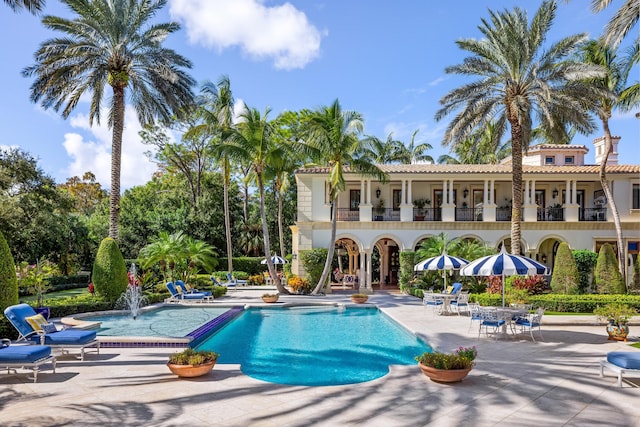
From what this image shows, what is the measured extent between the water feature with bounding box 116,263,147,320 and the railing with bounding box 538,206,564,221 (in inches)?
938

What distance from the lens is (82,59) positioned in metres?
19.4

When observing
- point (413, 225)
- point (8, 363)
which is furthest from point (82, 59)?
point (413, 225)

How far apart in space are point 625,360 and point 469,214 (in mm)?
20415

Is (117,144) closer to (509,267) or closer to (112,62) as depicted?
(112,62)

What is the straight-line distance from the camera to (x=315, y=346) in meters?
11.9

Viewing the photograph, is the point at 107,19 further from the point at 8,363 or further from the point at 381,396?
the point at 381,396

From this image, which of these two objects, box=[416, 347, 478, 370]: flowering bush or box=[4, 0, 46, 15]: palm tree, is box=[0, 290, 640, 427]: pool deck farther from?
box=[4, 0, 46, 15]: palm tree

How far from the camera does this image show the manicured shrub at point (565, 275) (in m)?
18.2

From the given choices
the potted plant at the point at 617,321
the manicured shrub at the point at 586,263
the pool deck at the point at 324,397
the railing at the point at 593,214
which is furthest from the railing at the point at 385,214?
the pool deck at the point at 324,397

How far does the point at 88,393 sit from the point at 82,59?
17.4 metres

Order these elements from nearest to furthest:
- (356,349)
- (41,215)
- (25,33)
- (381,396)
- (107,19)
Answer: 1. (381,396)
2. (356,349)
3. (25,33)
4. (107,19)
5. (41,215)

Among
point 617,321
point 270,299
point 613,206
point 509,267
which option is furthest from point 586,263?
point 270,299

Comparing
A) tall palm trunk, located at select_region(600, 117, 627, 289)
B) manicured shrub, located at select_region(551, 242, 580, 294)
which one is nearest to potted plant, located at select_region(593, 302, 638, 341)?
manicured shrub, located at select_region(551, 242, 580, 294)

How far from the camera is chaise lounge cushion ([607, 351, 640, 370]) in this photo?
7.50 metres
